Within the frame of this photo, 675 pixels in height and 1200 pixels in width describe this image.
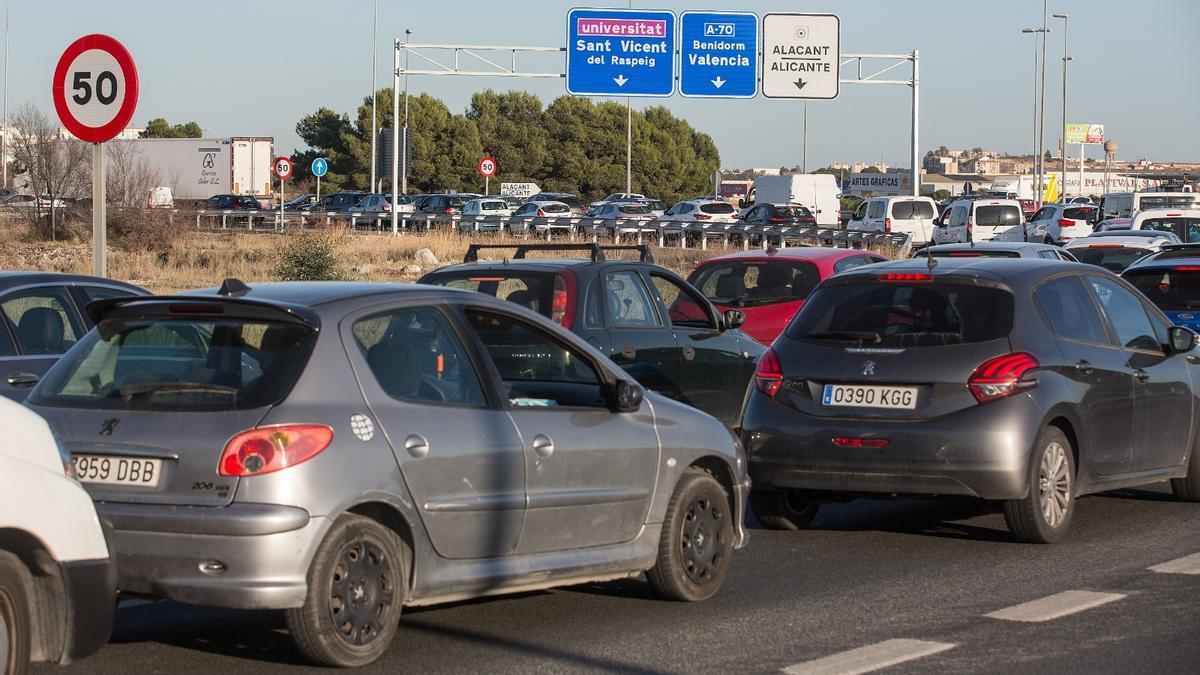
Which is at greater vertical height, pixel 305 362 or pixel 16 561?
pixel 305 362

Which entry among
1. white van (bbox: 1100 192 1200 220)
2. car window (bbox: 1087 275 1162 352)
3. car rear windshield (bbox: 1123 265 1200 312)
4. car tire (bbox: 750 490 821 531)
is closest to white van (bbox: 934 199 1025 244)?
white van (bbox: 1100 192 1200 220)

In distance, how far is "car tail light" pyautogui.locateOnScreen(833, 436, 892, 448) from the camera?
9.03m

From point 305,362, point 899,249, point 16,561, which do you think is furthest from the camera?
point 899,249

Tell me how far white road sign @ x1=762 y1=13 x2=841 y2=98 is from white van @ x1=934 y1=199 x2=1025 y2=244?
445cm

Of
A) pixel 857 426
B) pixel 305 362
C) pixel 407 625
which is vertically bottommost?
pixel 407 625

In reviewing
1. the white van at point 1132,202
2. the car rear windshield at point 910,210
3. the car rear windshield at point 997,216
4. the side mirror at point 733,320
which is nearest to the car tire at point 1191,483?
the side mirror at point 733,320

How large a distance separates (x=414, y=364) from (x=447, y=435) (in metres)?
0.35

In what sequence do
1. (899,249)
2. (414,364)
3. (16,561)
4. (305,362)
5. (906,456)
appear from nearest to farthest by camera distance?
(16,561) < (305,362) < (414,364) < (906,456) < (899,249)

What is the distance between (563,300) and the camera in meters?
11.5

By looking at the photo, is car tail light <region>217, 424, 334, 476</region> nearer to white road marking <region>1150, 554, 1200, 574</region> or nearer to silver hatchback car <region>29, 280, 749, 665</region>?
silver hatchback car <region>29, 280, 749, 665</region>

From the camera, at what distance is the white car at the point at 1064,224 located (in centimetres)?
4425

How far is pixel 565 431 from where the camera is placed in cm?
708

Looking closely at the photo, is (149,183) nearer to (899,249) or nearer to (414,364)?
(899,249)

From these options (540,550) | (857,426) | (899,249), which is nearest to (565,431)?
(540,550)
